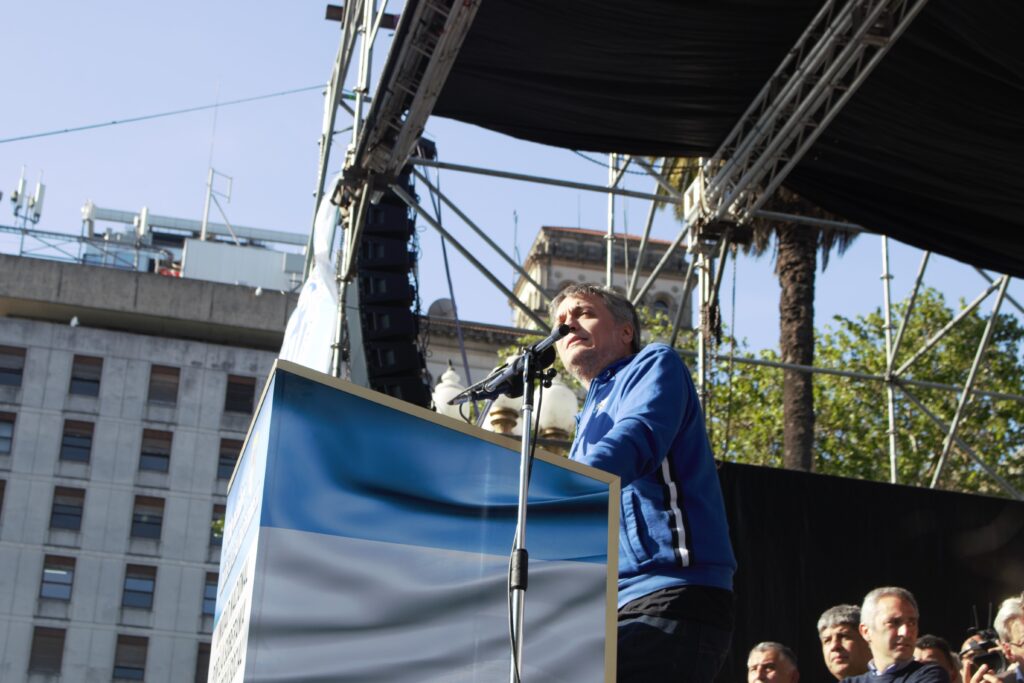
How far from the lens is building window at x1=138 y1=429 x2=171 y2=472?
51.7 m

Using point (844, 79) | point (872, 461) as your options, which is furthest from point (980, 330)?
point (844, 79)

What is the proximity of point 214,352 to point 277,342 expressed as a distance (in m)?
3.21

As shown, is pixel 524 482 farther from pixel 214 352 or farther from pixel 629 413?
pixel 214 352

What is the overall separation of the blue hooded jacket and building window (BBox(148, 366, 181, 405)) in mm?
50518

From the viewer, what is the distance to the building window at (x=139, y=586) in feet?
163

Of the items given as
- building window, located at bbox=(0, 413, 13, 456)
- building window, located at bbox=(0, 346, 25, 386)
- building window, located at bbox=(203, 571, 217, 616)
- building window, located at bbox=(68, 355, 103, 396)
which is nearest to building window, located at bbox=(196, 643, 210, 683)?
building window, located at bbox=(203, 571, 217, 616)

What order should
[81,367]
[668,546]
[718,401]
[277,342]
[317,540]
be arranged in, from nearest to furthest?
[317,540], [668,546], [718,401], [81,367], [277,342]

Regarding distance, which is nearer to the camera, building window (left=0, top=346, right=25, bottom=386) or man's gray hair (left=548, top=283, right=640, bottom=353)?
man's gray hair (left=548, top=283, right=640, bottom=353)

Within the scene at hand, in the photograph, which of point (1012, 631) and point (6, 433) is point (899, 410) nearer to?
point (1012, 631)

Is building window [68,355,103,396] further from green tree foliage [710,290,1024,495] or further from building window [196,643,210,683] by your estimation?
green tree foliage [710,290,1024,495]

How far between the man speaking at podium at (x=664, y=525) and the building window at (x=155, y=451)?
49.5 metres

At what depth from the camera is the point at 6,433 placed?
168 ft

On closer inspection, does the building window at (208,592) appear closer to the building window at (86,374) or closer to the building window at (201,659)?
the building window at (201,659)

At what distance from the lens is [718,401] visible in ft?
83.3
